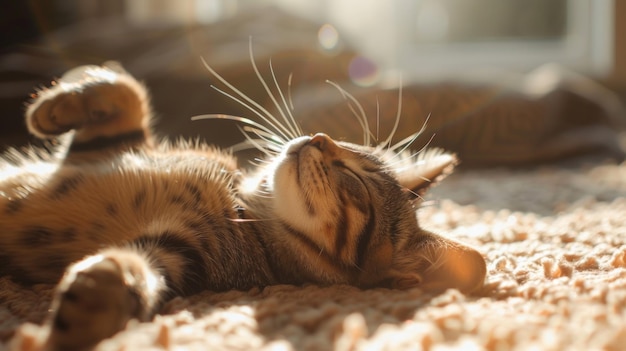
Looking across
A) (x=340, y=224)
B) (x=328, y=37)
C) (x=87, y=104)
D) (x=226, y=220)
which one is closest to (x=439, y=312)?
(x=340, y=224)

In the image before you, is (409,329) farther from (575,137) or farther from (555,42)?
(555,42)

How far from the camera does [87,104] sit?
42.1 inches

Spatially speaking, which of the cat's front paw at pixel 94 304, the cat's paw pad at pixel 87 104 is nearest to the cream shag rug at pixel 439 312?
the cat's front paw at pixel 94 304

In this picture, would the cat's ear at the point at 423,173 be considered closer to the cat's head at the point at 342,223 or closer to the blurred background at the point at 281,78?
the cat's head at the point at 342,223

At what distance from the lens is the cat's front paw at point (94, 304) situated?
1.66ft

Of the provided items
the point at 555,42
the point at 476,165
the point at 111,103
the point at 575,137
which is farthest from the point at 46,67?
the point at 555,42

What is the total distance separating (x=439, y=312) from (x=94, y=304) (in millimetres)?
353

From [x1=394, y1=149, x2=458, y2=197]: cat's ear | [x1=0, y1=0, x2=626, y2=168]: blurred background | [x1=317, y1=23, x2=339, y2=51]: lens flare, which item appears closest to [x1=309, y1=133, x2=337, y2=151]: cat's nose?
[x1=394, y1=149, x2=458, y2=197]: cat's ear

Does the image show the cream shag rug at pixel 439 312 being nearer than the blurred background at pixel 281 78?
Yes

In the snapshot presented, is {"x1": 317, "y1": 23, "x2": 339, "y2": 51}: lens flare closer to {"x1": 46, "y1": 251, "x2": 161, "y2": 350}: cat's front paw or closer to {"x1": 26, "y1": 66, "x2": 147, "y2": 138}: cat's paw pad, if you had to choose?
{"x1": 26, "y1": 66, "x2": 147, "y2": 138}: cat's paw pad

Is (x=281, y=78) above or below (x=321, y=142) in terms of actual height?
above

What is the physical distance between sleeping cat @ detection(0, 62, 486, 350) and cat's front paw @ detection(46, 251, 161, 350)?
0.08 m

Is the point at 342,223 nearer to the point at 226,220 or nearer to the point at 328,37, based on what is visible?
the point at 226,220

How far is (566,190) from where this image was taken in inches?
61.9
